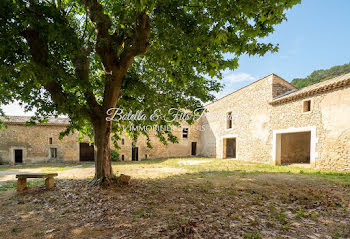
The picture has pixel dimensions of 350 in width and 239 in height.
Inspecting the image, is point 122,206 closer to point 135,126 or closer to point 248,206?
point 248,206

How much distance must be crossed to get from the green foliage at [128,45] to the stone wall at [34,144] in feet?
41.8

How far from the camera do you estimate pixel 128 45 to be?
515 centimetres

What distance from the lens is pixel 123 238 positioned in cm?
282

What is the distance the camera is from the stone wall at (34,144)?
16.9m

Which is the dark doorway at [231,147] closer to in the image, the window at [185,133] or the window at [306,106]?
the window at [185,133]

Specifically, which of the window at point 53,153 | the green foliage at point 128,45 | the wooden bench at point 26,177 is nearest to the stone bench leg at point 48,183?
the wooden bench at point 26,177

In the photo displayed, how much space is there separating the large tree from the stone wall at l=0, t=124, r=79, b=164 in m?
12.9

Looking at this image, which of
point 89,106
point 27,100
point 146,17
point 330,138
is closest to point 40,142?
point 27,100

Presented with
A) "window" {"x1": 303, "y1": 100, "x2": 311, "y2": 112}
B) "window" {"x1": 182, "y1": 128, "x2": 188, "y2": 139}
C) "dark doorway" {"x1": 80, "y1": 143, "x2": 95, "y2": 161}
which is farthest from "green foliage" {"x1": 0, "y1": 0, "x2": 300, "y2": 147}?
"window" {"x1": 182, "y1": 128, "x2": 188, "y2": 139}

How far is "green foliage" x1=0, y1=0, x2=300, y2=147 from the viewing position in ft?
11.9

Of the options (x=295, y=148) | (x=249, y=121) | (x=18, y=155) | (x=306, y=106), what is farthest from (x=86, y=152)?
(x=306, y=106)

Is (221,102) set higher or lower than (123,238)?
higher

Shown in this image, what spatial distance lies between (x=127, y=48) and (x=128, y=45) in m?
0.17

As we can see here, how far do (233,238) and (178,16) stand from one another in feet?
14.2
